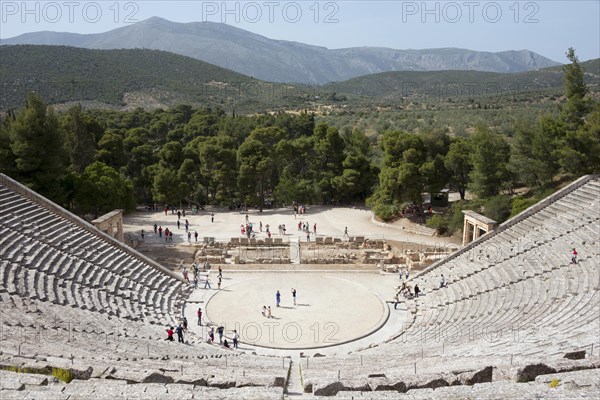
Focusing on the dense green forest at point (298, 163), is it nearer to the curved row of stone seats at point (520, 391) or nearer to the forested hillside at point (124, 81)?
the curved row of stone seats at point (520, 391)

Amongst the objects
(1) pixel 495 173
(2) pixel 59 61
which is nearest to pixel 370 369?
(1) pixel 495 173

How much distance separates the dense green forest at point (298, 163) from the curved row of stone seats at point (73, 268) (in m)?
8.26

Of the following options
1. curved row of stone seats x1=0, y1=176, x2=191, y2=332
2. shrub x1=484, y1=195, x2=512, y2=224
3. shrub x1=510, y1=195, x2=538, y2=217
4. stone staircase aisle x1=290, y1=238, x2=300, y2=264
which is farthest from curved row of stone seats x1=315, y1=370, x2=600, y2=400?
shrub x1=484, y1=195, x2=512, y2=224

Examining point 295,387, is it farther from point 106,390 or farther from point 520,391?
point 520,391

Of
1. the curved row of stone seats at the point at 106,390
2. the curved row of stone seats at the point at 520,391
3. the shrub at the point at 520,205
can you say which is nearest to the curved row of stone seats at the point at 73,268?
the curved row of stone seats at the point at 106,390

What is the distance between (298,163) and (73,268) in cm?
2920

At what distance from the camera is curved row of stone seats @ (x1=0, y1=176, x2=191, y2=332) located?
1705 cm

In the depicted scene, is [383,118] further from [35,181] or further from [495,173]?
[35,181]

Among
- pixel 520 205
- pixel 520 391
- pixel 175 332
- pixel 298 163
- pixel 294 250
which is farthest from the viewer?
pixel 298 163

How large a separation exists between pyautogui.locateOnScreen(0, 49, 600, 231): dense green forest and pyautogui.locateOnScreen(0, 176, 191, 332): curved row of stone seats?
27.1ft

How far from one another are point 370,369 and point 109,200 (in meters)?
27.0

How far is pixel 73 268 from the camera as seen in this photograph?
63.8 feet

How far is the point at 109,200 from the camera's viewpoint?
3369cm

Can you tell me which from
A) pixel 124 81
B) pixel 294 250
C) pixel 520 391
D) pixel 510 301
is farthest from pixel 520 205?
pixel 124 81
